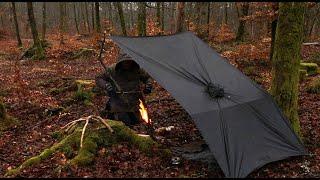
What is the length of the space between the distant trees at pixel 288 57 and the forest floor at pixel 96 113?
38.4 inches

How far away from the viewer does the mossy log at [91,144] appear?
702 cm

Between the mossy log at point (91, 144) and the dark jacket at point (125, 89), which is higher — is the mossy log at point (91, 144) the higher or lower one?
the lower one

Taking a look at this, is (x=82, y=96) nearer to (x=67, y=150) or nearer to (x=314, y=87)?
(x=67, y=150)

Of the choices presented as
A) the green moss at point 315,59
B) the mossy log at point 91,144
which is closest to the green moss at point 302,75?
the green moss at point 315,59

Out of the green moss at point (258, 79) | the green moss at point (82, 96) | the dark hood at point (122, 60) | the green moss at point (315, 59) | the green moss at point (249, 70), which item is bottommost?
the green moss at point (82, 96)

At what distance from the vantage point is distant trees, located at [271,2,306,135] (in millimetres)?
7898

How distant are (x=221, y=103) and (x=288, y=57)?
1.76 metres

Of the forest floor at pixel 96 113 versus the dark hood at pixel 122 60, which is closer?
the forest floor at pixel 96 113

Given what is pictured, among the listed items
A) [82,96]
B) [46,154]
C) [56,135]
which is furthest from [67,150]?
[82,96]

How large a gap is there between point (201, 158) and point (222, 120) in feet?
2.86

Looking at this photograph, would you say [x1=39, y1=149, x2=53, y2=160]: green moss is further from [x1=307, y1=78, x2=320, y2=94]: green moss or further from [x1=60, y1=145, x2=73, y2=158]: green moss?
[x1=307, y1=78, x2=320, y2=94]: green moss

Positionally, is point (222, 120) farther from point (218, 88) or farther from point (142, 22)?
point (142, 22)

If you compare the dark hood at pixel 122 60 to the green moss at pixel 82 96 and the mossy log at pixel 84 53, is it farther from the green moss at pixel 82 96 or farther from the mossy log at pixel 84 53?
the mossy log at pixel 84 53

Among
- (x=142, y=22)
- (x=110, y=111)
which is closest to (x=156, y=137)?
(x=110, y=111)
